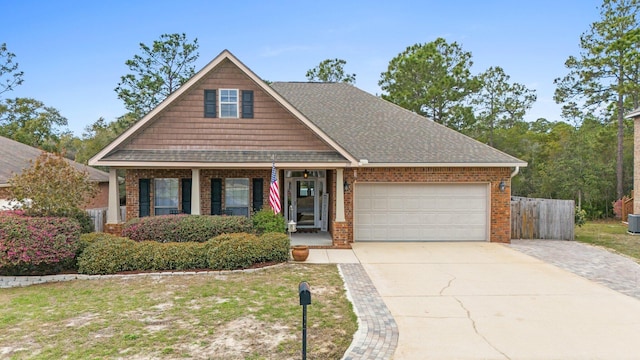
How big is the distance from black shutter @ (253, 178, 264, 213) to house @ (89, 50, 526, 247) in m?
0.04

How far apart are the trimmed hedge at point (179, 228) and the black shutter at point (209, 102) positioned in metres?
3.69

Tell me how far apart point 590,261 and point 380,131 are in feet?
26.8

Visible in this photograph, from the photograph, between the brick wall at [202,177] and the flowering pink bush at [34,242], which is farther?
the brick wall at [202,177]

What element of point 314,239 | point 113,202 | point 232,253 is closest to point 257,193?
point 314,239

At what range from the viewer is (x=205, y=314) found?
22.0ft

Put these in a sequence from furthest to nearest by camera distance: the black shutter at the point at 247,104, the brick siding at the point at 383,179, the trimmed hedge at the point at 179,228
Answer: the brick siding at the point at 383,179
the black shutter at the point at 247,104
the trimmed hedge at the point at 179,228

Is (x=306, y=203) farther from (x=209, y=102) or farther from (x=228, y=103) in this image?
(x=209, y=102)

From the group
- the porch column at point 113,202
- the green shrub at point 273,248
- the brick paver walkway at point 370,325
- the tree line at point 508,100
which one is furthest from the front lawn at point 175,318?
the tree line at point 508,100

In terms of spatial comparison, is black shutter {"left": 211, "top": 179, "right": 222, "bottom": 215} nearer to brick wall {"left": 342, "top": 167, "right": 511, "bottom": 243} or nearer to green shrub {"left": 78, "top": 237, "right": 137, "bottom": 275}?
green shrub {"left": 78, "top": 237, "right": 137, "bottom": 275}

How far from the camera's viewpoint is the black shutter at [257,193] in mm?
13875

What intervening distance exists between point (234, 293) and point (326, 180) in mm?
7901

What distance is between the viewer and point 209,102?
13016mm

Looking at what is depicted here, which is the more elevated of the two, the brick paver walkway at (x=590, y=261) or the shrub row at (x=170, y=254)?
the shrub row at (x=170, y=254)

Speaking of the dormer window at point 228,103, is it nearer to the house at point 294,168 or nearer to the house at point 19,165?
the house at point 294,168
